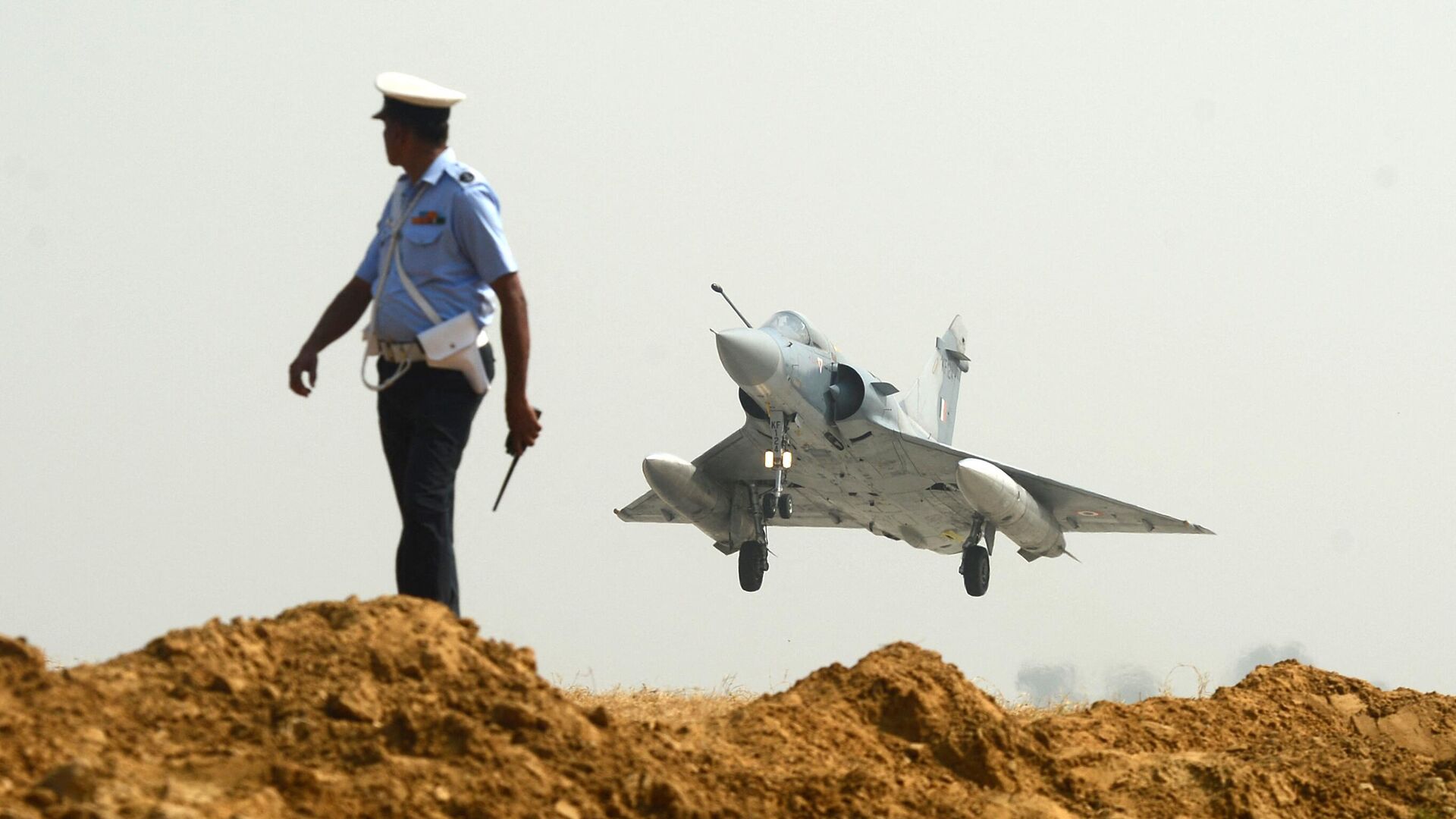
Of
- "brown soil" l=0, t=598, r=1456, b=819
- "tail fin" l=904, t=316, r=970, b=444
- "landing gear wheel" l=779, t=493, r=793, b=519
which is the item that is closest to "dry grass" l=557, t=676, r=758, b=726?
"brown soil" l=0, t=598, r=1456, b=819

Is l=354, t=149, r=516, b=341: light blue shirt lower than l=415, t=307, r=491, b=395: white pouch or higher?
higher

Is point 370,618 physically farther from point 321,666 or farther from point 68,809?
point 68,809

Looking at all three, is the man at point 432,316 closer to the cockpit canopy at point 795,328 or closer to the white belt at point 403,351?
the white belt at point 403,351

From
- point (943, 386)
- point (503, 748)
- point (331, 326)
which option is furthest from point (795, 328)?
point (503, 748)

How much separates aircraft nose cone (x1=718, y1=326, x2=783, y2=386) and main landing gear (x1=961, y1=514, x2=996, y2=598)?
417 centimetres

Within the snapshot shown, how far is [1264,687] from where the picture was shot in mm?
7816

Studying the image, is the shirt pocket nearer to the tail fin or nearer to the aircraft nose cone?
the aircraft nose cone

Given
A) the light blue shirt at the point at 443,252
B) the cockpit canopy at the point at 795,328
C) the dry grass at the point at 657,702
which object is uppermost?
the cockpit canopy at the point at 795,328

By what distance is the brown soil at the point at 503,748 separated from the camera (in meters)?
3.73

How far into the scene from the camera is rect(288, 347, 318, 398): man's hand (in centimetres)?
565

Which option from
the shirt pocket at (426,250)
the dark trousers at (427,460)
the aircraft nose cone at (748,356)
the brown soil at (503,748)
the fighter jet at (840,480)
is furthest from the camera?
the fighter jet at (840,480)

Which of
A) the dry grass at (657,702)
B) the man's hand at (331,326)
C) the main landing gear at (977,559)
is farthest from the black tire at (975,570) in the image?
the man's hand at (331,326)

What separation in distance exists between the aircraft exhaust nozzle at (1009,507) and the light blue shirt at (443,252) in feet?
44.1

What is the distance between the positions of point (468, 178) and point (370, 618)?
167 cm
